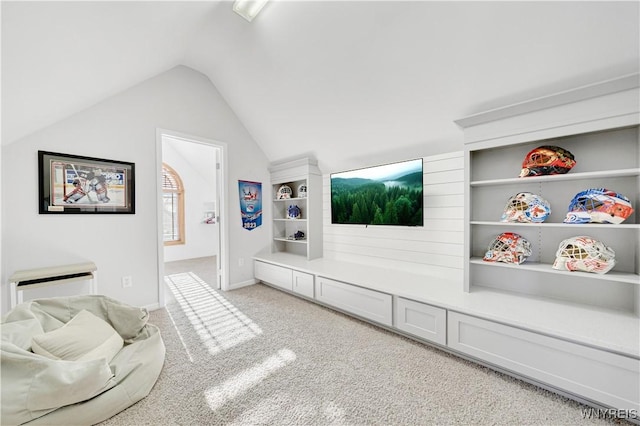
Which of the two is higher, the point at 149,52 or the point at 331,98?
the point at 149,52

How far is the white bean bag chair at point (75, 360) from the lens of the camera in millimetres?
1154

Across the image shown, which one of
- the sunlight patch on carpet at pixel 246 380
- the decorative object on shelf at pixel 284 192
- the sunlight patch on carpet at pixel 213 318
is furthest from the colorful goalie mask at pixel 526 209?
the decorative object on shelf at pixel 284 192

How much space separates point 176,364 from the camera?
1.83 meters

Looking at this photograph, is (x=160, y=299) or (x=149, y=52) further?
(x=160, y=299)

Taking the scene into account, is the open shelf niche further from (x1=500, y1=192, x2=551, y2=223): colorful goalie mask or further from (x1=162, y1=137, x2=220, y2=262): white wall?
(x1=162, y1=137, x2=220, y2=262): white wall

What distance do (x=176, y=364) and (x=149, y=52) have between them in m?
2.71

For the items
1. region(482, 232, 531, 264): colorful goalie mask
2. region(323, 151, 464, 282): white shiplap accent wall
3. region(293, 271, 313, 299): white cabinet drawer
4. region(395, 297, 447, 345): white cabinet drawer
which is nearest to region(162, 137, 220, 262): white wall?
region(293, 271, 313, 299): white cabinet drawer

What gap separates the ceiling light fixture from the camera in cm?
190

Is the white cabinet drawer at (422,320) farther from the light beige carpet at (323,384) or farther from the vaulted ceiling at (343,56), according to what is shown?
the vaulted ceiling at (343,56)

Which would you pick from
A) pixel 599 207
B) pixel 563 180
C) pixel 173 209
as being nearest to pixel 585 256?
pixel 599 207

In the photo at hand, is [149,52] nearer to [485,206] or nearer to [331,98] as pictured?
[331,98]

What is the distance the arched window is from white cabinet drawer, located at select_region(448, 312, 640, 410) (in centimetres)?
630

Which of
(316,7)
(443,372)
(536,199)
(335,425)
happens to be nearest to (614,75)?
(536,199)

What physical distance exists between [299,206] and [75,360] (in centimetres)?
292
